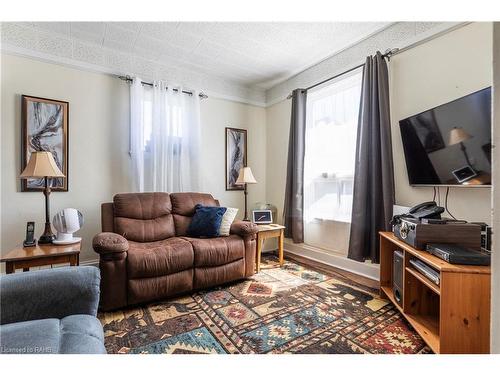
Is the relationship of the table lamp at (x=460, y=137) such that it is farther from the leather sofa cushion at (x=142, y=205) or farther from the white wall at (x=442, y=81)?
the leather sofa cushion at (x=142, y=205)

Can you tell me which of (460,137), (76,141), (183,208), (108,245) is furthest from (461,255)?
(76,141)

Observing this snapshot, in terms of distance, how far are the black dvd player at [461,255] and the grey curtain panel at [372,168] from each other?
2.85 feet

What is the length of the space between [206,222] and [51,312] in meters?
1.60

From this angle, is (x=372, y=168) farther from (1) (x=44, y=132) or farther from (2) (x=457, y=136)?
(1) (x=44, y=132)

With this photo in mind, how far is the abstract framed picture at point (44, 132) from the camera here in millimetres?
2398

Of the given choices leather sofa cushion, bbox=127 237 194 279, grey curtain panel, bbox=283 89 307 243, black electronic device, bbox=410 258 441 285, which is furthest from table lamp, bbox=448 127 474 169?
leather sofa cushion, bbox=127 237 194 279

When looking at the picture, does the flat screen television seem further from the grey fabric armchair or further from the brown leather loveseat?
the grey fabric armchair

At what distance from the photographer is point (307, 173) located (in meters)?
3.28

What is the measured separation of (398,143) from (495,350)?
6.97 feet

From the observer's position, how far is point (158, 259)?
2.02 metres

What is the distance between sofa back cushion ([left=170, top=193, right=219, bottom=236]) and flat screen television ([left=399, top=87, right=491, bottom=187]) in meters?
2.18

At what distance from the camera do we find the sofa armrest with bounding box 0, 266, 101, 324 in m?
1.04

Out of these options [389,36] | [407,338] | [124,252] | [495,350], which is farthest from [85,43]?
[407,338]

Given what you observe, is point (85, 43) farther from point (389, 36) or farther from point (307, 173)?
point (389, 36)
